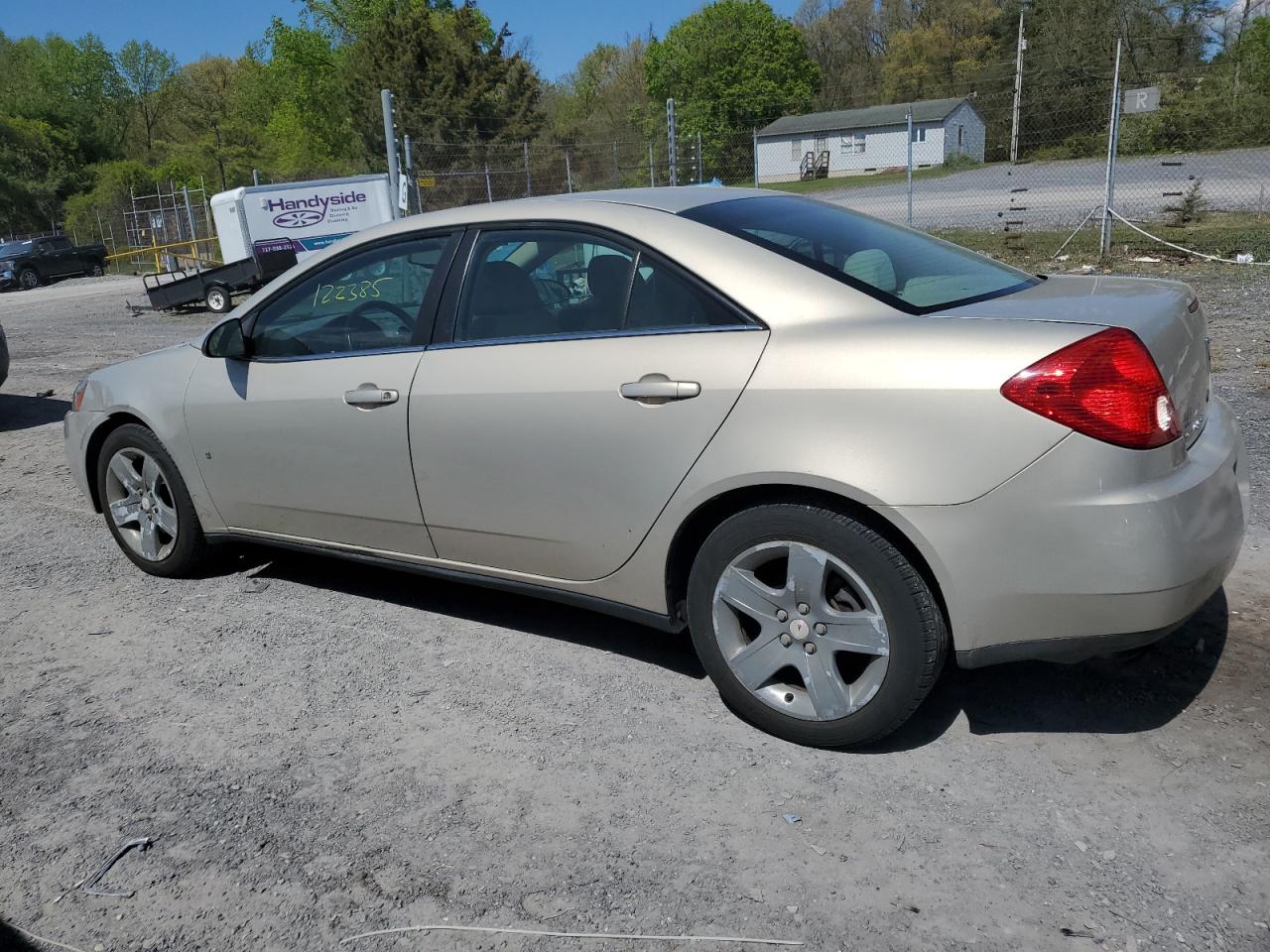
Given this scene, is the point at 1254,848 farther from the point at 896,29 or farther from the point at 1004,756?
the point at 896,29

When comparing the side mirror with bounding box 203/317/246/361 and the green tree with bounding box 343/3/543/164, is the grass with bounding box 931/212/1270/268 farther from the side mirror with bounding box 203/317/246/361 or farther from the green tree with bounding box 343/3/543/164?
the green tree with bounding box 343/3/543/164

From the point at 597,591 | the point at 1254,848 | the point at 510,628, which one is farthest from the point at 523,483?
the point at 1254,848

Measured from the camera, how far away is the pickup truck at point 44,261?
31938 millimetres

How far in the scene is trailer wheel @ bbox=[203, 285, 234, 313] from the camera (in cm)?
1777

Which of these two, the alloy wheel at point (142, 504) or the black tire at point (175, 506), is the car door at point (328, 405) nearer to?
the black tire at point (175, 506)

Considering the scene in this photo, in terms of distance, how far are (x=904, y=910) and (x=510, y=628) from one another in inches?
82.6

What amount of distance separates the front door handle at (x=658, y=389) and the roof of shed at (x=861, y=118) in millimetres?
40628

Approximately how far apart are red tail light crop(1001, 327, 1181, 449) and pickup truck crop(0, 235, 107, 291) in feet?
117

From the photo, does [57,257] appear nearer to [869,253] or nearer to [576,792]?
[869,253]

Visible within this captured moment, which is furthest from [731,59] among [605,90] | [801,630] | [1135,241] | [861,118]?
[801,630]

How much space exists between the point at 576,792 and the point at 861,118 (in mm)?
46492

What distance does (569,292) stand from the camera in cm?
351

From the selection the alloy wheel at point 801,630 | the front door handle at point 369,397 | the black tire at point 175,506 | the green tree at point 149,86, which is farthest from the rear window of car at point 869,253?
the green tree at point 149,86

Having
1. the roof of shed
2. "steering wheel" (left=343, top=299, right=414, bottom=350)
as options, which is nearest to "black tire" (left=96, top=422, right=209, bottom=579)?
"steering wheel" (left=343, top=299, right=414, bottom=350)
